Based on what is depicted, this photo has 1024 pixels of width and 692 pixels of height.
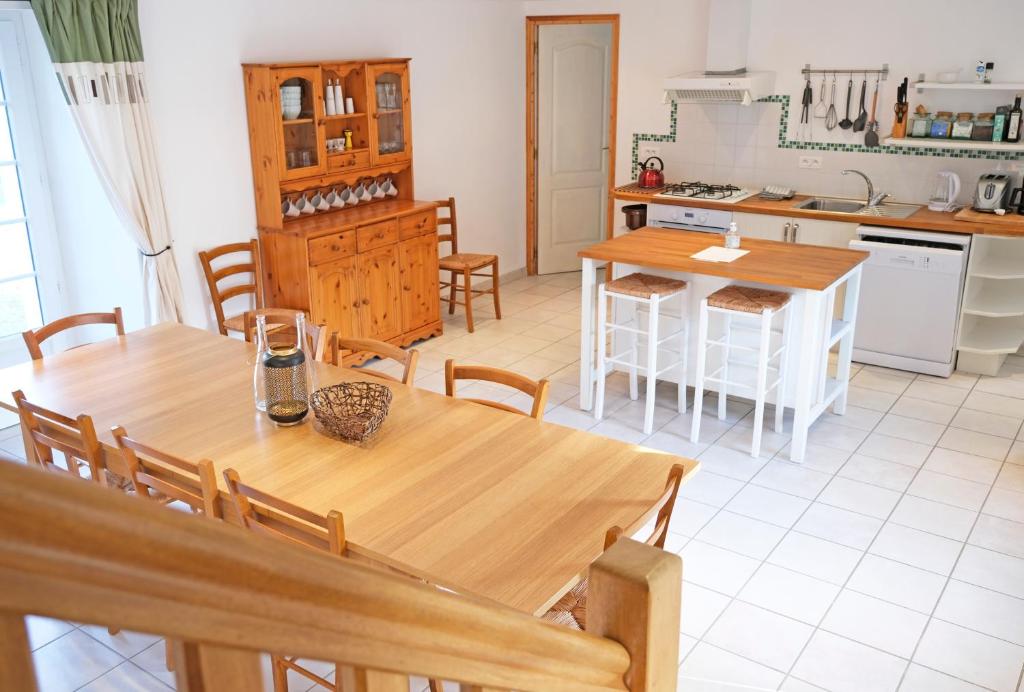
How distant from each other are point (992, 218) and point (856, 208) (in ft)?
3.16

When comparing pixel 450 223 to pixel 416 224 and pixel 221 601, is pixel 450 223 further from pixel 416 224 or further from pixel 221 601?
pixel 221 601

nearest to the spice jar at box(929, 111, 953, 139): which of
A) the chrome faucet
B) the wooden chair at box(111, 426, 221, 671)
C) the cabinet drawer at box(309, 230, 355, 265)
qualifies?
the chrome faucet

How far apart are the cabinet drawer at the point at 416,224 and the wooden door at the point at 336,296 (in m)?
0.53

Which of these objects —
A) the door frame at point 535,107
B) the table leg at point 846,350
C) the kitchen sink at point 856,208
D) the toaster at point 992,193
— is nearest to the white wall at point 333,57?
the door frame at point 535,107

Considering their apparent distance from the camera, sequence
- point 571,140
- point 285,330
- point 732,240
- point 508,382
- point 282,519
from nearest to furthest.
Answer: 1. point 282,519
2. point 508,382
3. point 732,240
4. point 285,330
5. point 571,140

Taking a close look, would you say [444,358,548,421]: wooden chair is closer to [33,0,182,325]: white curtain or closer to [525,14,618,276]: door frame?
[33,0,182,325]: white curtain

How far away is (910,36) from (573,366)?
10.9ft

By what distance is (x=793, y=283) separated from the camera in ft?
14.8

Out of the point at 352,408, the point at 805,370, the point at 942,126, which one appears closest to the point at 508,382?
the point at 352,408

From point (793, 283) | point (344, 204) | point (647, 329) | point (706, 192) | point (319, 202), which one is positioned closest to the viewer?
point (793, 283)

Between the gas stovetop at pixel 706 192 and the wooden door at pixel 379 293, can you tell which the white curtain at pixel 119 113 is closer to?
the wooden door at pixel 379 293

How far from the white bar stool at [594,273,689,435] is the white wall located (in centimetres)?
243

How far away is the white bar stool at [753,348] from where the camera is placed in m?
4.61

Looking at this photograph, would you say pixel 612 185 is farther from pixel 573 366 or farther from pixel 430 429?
pixel 430 429
